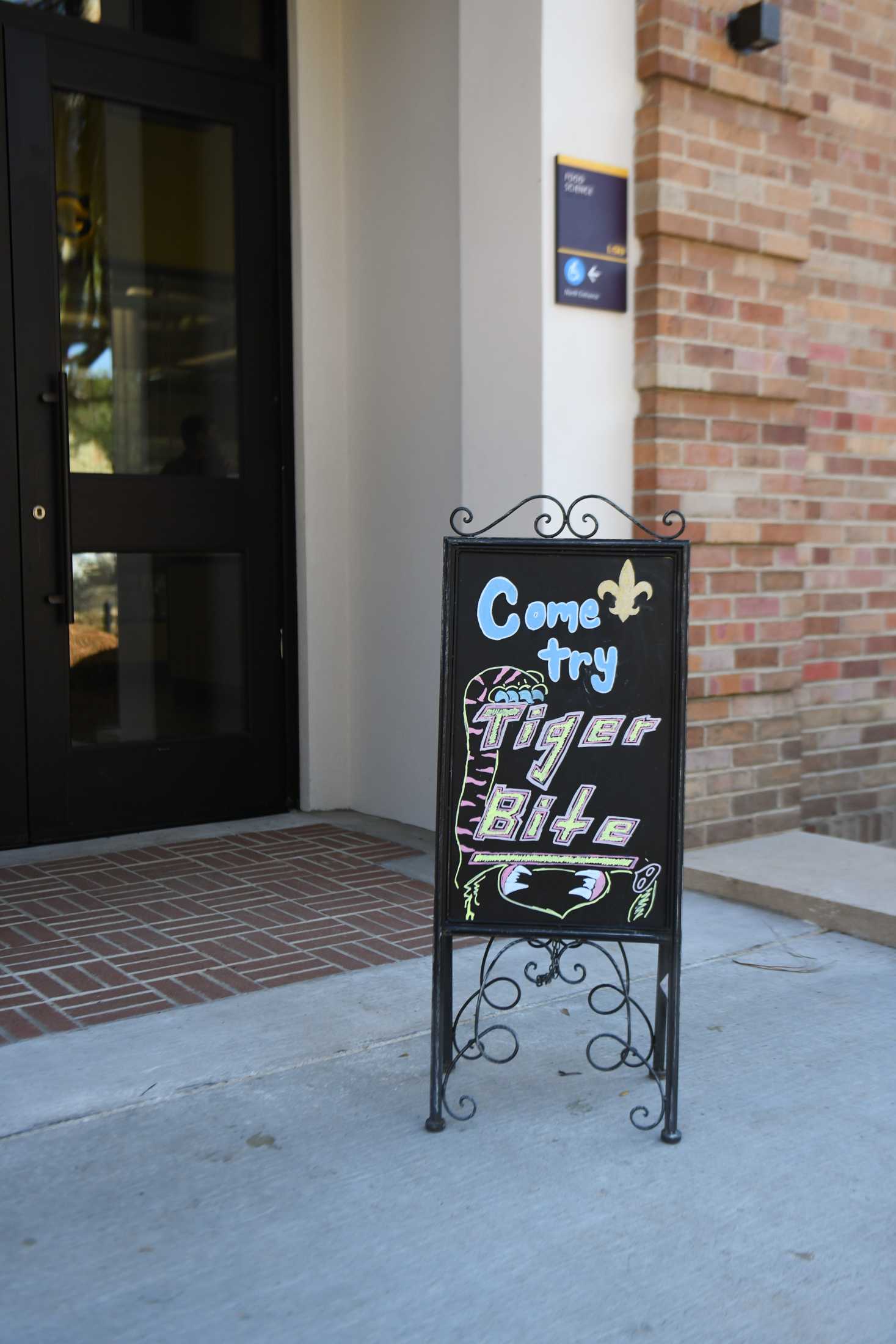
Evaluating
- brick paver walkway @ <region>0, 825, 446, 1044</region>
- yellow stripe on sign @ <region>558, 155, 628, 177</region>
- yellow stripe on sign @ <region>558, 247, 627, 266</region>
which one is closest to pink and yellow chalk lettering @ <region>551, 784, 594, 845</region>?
brick paver walkway @ <region>0, 825, 446, 1044</region>

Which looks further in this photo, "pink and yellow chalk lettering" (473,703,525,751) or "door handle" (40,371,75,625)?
"door handle" (40,371,75,625)

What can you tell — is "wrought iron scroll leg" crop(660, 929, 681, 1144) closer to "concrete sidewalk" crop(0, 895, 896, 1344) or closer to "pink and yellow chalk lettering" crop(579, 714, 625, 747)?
"concrete sidewalk" crop(0, 895, 896, 1344)

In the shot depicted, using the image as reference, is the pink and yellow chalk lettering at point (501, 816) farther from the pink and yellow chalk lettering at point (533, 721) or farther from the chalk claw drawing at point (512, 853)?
the pink and yellow chalk lettering at point (533, 721)

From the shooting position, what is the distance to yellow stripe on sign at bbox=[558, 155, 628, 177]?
4.62m

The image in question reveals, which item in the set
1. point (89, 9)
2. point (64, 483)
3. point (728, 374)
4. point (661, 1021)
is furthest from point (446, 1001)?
point (89, 9)

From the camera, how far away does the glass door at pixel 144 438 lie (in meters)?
5.16

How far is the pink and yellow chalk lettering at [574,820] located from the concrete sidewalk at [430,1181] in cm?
61

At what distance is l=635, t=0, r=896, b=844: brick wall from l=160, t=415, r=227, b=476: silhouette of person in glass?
1.87m

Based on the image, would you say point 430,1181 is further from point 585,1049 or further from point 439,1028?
point 585,1049

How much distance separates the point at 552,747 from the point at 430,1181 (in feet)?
3.02

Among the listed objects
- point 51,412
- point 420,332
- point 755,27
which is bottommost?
point 51,412

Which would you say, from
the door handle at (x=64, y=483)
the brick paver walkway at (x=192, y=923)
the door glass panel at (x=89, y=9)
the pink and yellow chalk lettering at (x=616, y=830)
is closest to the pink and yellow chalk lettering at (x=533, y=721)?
the pink and yellow chalk lettering at (x=616, y=830)

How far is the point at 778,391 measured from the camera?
16.8 feet

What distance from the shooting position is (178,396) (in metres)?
5.54
